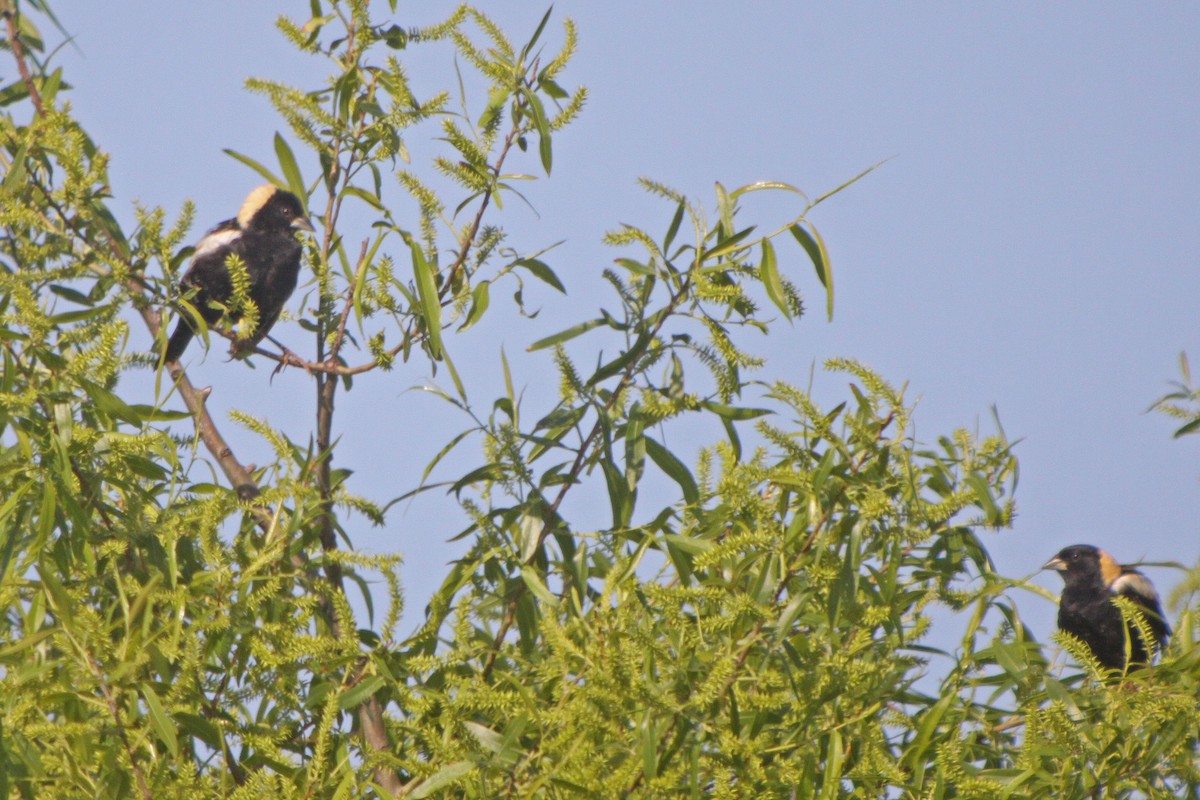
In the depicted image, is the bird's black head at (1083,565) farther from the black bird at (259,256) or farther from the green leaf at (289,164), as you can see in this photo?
the green leaf at (289,164)

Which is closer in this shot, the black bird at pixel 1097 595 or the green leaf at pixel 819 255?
the green leaf at pixel 819 255

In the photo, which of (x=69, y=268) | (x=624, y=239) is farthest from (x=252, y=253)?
(x=624, y=239)

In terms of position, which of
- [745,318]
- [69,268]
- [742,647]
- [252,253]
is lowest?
[742,647]

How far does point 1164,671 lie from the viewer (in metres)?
2.15

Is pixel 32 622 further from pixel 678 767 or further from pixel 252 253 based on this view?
pixel 252 253

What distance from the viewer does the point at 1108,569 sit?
559 cm

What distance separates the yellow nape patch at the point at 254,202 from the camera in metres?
5.33

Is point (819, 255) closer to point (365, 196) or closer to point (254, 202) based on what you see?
point (365, 196)

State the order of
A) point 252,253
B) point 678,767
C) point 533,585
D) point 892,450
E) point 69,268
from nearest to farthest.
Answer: point 678,767 → point 892,450 → point 533,585 → point 69,268 → point 252,253

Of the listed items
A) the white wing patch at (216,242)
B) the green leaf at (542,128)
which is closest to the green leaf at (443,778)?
the green leaf at (542,128)

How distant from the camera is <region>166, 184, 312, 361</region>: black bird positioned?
504cm

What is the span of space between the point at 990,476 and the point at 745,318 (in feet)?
1.72

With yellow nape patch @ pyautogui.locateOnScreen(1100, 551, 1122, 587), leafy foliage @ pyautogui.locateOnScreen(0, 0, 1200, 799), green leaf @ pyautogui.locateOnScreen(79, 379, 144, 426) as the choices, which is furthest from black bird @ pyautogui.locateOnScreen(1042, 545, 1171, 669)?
green leaf @ pyautogui.locateOnScreen(79, 379, 144, 426)

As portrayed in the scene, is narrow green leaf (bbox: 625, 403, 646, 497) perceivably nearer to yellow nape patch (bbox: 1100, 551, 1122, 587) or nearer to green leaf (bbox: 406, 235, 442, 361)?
green leaf (bbox: 406, 235, 442, 361)
